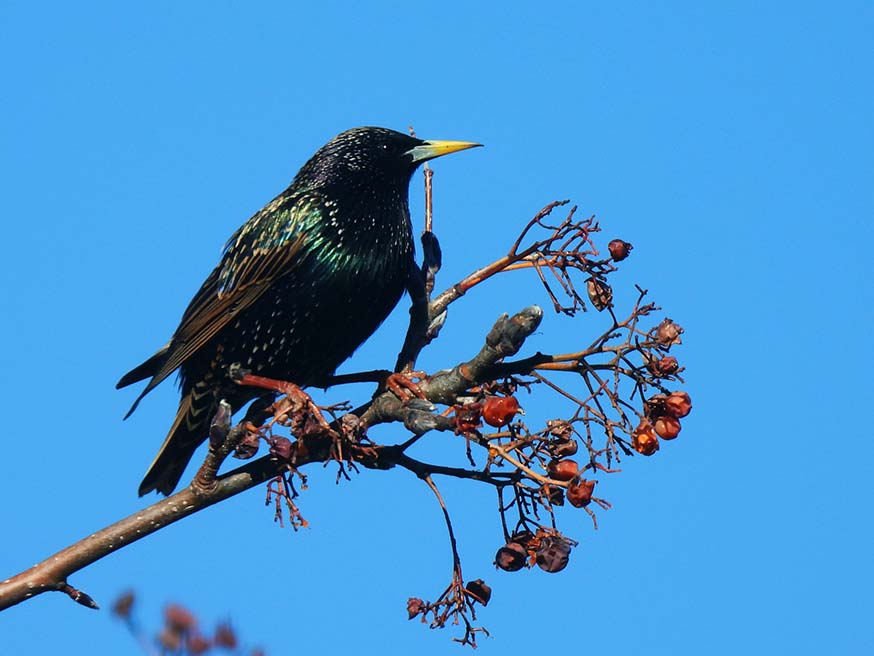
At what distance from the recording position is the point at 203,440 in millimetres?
5023

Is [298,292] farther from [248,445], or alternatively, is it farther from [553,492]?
[553,492]

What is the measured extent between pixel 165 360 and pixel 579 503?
8.27 ft

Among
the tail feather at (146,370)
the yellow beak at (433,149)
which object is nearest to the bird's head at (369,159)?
the yellow beak at (433,149)

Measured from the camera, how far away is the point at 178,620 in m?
2.52

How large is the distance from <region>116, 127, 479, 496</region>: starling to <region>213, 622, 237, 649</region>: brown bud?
218cm

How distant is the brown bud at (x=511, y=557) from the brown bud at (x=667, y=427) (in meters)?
0.45

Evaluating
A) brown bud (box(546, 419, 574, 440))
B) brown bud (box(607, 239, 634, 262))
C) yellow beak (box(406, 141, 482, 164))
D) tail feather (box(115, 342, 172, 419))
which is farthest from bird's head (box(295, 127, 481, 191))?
brown bud (box(546, 419, 574, 440))

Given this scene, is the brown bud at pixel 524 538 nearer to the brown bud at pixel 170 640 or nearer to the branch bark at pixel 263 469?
the branch bark at pixel 263 469

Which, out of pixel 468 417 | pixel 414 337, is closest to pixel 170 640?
pixel 468 417

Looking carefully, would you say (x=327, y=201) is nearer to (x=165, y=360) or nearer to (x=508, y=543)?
(x=165, y=360)

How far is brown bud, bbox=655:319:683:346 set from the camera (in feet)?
10.3

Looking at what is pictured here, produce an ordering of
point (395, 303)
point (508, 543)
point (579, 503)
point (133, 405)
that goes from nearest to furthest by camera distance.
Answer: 1. point (579, 503)
2. point (508, 543)
3. point (133, 405)
4. point (395, 303)

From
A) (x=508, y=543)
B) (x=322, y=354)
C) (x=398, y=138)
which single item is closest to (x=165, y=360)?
(x=322, y=354)

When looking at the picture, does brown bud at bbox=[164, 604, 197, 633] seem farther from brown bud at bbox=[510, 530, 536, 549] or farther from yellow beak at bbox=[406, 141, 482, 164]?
yellow beak at bbox=[406, 141, 482, 164]
